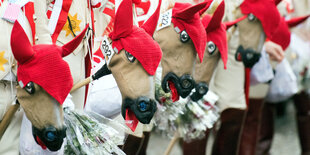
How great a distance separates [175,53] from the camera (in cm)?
517

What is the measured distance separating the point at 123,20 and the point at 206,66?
1.57m

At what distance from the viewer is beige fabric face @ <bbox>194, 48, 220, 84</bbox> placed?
229 inches

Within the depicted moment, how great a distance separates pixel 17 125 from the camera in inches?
183

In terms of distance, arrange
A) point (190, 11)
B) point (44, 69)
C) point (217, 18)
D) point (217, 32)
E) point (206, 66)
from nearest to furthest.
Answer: point (44, 69) < point (190, 11) < point (217, 18) < point (217, 32) < point (206, 66)

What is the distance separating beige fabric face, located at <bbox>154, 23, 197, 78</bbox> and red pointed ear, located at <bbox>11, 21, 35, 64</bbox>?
1241mm

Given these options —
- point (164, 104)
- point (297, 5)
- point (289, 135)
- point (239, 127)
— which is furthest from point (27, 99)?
point (289, 135)

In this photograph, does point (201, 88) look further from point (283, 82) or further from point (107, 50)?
point (283, 82)

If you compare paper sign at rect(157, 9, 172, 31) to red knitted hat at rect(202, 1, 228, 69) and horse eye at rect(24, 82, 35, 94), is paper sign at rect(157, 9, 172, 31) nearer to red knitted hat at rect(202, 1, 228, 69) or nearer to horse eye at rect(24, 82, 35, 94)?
red knitted hat at rect(202, 1, 228, 69)

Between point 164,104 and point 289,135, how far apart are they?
6.05 meters

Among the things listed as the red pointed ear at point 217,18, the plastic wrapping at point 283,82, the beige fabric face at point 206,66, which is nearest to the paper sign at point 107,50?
the red pointed ear at point 217,18

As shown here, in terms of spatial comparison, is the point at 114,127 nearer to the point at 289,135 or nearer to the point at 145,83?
the point at 145,83

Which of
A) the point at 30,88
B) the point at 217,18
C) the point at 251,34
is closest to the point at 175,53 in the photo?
the point at 217,18

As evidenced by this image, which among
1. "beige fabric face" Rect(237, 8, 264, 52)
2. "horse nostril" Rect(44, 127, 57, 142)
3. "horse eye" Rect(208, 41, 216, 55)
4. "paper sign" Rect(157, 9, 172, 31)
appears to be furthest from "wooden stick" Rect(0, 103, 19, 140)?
"beige fabric face" Rect(237, 8, 264, 52)

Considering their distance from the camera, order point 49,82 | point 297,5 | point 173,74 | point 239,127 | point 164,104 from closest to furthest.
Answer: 1. point 49,82
2. point 173,74
3. point 164,104
4. point 239,127
5. point 297,5
